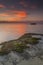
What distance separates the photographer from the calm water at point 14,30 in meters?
1.43

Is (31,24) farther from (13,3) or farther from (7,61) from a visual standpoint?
(7,61)

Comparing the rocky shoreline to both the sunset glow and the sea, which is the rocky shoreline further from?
the sunset glow

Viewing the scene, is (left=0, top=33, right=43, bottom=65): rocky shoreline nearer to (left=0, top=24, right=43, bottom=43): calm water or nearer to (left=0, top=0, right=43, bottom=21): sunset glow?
(left=0, top=24, right=43, bottom=43): calm water

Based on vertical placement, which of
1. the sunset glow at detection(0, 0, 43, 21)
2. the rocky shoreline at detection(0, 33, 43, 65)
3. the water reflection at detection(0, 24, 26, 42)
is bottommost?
the rocky shoreline at detection(0, 33, 43, 65)

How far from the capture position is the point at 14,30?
145 cm

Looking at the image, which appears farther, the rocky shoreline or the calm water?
the calm water

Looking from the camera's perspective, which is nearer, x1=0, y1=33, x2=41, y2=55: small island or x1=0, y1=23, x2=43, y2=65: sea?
x1=0, y1=23, x2=43, y2=65: sea

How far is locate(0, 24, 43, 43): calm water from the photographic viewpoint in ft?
4.69

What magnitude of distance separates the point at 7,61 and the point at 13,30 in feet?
1.12

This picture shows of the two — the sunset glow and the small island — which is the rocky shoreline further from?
the sunset glow

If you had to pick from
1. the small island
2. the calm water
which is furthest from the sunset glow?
the small island

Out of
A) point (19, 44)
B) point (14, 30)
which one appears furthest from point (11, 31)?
point (19, 44)

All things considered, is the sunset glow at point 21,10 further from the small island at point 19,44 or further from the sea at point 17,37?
the small island at point 19,44

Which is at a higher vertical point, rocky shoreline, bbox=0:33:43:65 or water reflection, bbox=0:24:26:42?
water reflection, bbox=0:24:26:42
